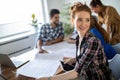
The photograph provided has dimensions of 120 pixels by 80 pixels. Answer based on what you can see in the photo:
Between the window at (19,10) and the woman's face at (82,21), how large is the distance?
8.85 feet

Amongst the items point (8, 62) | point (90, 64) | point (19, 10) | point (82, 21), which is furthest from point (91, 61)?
point (19, 10)

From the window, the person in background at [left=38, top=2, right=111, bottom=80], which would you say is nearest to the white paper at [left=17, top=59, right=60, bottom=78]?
the person in background at [left=38, top=2, right=111, bottom=80]

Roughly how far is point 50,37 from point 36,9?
1.80 metres

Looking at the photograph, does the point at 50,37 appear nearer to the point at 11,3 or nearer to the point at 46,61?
the point at 46,61

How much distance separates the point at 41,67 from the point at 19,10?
280cm

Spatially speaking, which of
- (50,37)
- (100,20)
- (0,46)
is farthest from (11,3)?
(100,20)

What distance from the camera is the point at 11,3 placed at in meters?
3.90

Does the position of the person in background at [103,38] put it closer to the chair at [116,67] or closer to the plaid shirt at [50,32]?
the chair at [116,67]

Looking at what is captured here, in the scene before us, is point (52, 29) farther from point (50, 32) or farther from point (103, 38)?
point (103, 38)

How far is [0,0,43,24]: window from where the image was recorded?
12.4 ft

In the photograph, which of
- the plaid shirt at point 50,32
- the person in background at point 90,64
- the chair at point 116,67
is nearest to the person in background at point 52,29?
the plaid shirt at point 50,32

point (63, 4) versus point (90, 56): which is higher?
point (63, 4)

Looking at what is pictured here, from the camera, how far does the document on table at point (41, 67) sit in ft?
4.70

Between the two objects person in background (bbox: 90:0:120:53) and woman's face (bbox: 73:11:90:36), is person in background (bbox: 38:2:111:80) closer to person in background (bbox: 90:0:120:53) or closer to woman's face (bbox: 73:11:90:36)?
woman's face (bbox: 73:11:90:36)
